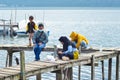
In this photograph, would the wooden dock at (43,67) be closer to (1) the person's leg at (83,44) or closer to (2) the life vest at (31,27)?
(1) the person's leg at (83,44)

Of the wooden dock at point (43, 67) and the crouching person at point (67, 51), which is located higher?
the crouching person at point (67, 51)


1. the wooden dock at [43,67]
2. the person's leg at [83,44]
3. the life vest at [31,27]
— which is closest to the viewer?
the wooden dock at [43,67]

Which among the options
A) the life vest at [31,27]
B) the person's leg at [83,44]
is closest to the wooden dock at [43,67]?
the person's leg at [83,44]

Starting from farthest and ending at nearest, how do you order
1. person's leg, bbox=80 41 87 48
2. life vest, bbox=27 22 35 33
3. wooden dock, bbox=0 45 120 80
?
life vest, bbox=27 22 35 33 → person's leg, bbox=80 41 87 48 → wooden dock, bbox=0 45 120 80

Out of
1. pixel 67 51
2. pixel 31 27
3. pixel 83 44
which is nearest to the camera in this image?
pixel 67 51

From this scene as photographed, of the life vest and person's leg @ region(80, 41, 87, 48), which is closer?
person's leg @ region(80, 41, 87, 48)

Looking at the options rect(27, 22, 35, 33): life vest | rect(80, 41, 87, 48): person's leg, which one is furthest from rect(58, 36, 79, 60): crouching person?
rect(27, 22, 35, 33): life vest

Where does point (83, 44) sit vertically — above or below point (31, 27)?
below

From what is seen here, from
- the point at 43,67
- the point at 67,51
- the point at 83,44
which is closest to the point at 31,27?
the point at 83,44

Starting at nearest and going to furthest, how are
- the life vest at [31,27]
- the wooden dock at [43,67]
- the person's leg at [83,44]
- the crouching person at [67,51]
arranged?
the wooden dock at [43,67] → the crouching person at [67,51] → the person's leg at [83,44] → the life vest at [31,27]

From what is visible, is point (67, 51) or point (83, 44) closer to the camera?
point (67, 51)

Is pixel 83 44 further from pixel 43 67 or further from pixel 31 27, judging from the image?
pixel 43 67

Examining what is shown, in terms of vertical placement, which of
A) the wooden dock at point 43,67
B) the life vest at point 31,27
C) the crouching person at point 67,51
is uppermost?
the life vest at point 31,27

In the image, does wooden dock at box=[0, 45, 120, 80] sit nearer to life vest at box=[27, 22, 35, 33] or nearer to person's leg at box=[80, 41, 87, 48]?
person's leg at box=[80, 41, 87, 48]
